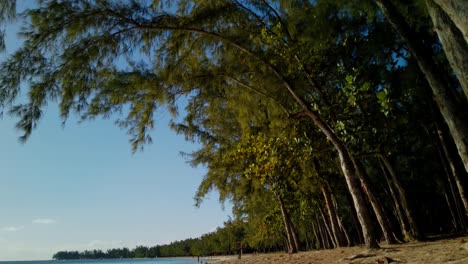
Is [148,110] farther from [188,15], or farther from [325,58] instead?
[325,58]

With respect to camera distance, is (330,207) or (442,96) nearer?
(442,96)

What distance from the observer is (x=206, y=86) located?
36.9ft

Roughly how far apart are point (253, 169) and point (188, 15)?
5026 mm

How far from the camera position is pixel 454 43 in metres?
3.98

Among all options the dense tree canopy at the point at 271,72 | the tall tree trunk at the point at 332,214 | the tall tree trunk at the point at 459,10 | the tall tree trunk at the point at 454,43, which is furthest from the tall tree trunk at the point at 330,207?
the tall tree trunk at the point at 459,10

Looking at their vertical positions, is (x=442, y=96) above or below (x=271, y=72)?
below

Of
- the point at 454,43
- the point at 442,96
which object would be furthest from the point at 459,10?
the point at 442,96

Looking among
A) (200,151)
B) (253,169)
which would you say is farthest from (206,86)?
(200,151)

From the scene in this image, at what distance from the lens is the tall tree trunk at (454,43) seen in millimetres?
3918

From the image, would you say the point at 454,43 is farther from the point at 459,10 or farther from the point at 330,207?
the point at 330,207

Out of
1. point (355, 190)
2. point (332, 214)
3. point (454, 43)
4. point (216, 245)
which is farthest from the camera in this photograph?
point (216, 245)

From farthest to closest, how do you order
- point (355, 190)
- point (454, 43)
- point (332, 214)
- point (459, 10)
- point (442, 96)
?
point (332, 214)
point (355, 190)
point (442, 96)
point (454, 43)
point (459, 10)

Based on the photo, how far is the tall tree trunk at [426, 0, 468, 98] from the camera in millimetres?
3918

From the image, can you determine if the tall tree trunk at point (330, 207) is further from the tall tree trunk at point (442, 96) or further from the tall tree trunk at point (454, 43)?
the tall tree trunk at point (454, 43)
